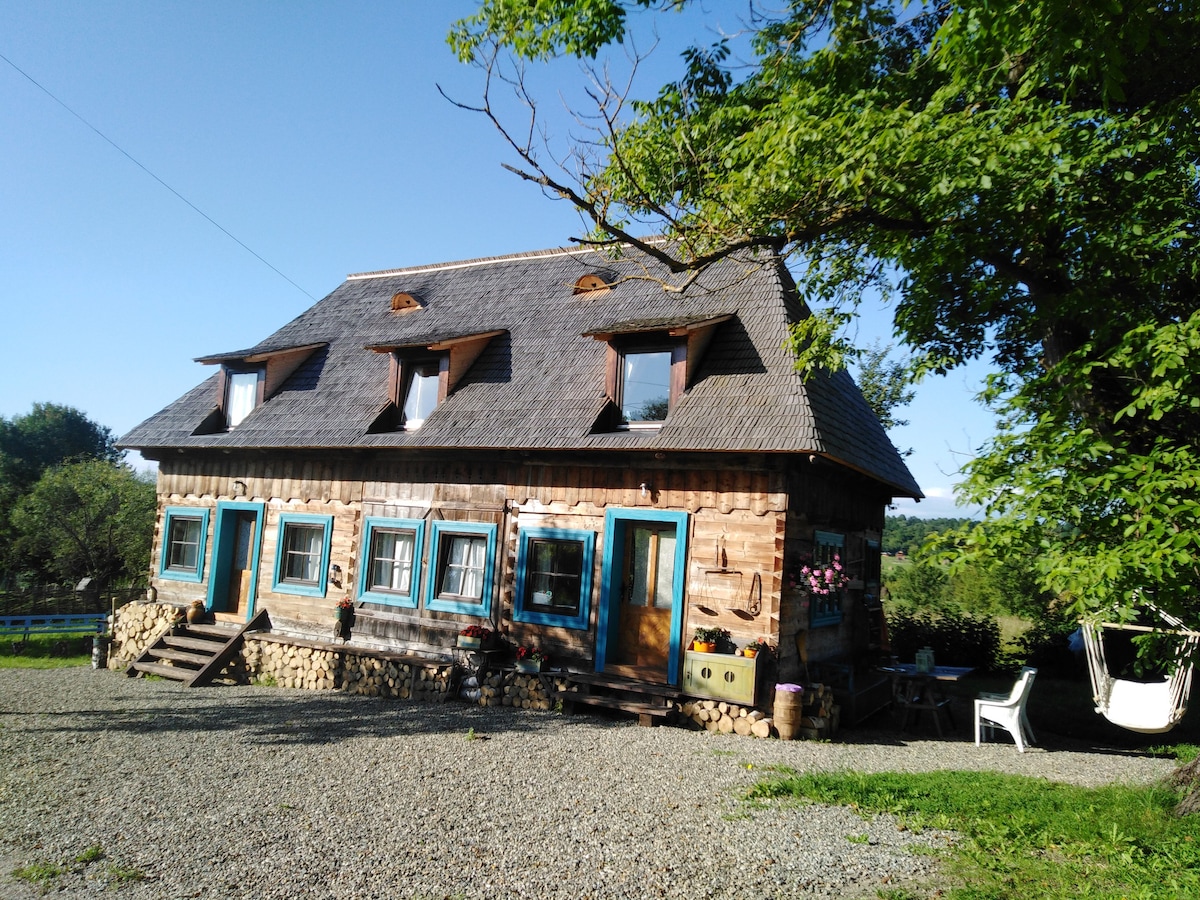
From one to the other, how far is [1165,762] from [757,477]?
599 centimetres

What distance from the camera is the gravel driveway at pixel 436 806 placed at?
208 inches

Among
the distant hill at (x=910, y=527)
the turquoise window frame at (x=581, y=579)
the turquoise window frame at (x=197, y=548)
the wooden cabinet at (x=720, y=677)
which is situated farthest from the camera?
the distant hill at (x=910, y=527)

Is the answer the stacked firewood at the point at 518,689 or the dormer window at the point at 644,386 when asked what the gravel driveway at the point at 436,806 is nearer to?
the stacked firewood at the point at 518,689

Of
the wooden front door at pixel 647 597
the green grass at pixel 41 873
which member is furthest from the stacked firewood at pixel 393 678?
the green grass at pixel 41 873

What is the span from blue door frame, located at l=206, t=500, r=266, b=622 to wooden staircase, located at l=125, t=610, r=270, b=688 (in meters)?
0.62

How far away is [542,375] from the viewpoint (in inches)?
518

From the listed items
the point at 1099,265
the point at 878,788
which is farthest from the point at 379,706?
the point at 1099,265

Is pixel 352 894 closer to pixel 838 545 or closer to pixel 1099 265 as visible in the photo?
pixel 1099 265

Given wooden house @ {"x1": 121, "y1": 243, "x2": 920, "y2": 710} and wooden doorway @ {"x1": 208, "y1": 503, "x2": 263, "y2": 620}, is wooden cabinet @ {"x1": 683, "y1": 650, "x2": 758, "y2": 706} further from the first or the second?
wooden doorway @ {"x1": 208, "y1": 503, "x2": 263, "y2": 620}

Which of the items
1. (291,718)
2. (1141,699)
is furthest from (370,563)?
(1141,699)

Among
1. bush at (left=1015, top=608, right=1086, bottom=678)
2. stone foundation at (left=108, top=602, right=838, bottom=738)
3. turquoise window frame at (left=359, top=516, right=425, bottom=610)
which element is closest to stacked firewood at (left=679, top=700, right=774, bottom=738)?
stone foundation at (left=108, top=602, right=838, bottom=738)

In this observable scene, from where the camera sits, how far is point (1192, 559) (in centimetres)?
557

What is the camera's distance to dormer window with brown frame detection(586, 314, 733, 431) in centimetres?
1159

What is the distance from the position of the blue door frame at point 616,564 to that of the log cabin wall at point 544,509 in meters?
0.11
